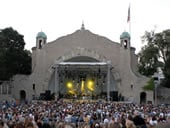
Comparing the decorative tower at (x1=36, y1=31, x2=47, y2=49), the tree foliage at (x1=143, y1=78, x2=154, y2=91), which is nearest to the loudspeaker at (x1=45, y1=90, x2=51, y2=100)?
the decorative tower at (x1=36, y1=31, x2=47, y2=49)

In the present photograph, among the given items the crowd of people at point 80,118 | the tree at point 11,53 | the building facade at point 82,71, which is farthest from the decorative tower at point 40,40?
the crowd of people at point 80,118

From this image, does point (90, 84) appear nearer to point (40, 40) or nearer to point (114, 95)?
point (114, 95)

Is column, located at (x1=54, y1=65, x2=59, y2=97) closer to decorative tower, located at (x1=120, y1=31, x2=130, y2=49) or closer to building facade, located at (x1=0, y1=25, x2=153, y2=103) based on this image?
building facade, located at (x1=0, y1=25, x2=153, y2=103)

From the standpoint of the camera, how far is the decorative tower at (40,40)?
209 ft

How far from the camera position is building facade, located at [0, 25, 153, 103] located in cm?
6142

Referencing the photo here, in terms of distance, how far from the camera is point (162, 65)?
65.0 metres

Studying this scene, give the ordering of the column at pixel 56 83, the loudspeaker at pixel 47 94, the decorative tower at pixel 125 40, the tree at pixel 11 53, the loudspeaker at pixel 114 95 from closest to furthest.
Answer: the loudspeaker at pixel 47 94
the loudspeaker at pixel 114 95
the tree at pixel 11 53
the column at pixel 56 83
the decorative tower at pixel 125 40

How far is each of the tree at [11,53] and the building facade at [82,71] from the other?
185 centimetres

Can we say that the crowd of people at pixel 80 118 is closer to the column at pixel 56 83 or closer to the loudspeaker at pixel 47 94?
the loudspeaker at pixel 47 94

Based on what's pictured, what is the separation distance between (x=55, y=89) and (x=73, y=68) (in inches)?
152

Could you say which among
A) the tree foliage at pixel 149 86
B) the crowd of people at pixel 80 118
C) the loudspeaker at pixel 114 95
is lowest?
the crowd of people at pixel 80 118

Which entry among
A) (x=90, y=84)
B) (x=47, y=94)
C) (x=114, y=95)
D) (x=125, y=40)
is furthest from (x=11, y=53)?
(x=125, y=40)

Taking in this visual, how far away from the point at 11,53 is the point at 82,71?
1023 cm

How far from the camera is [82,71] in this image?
62281 millimetres
